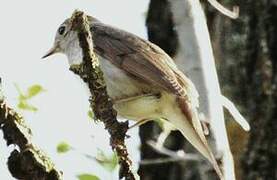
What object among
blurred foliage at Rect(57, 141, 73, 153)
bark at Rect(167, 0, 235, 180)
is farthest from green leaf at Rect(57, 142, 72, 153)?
bark at Rect(167, 0, 235, 180)

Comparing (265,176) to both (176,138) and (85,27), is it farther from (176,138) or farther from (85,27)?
(85,27)

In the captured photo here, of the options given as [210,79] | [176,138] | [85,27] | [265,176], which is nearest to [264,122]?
[265,176]

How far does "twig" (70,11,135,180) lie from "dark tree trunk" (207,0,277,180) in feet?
7.38

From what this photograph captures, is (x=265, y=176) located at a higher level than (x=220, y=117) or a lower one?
lower

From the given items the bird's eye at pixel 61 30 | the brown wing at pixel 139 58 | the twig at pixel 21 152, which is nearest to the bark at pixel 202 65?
the brown wing at pixel 139 58

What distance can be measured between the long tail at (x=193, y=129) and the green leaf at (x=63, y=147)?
40.4 inches

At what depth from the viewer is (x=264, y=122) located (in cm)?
511

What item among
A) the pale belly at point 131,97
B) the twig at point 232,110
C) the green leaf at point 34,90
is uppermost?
the green leaf at point 34,90

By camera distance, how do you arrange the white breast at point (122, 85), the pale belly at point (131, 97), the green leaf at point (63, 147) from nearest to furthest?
the pale belly at point (131, 97) < the white breast at point (122, 85) < the green leaf at point (63, 147)

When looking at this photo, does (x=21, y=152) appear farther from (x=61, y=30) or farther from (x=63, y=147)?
(x=61, y=30)

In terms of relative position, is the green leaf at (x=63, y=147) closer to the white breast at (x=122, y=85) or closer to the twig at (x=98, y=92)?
the white breast at (x=122, y=85)

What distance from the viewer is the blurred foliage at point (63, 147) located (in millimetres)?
5371

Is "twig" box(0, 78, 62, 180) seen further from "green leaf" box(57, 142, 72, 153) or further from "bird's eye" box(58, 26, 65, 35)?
"bird's eye" box(58, 26, 65, 35)

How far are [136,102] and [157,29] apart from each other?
50.7 inches
